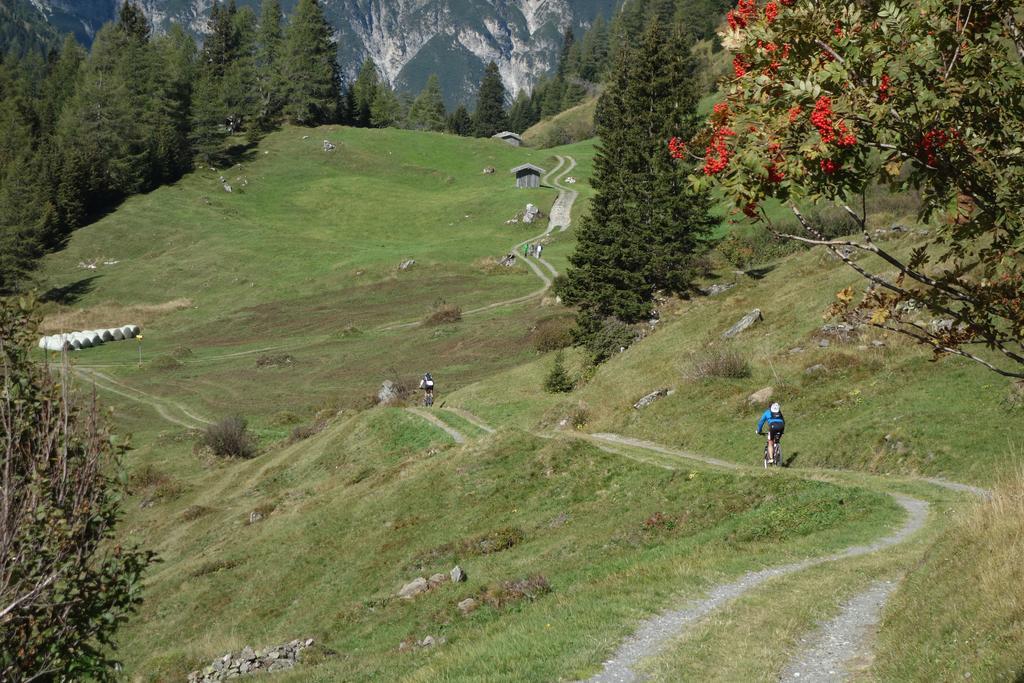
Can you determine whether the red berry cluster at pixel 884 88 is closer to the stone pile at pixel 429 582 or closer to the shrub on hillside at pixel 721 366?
the stone pile at pixel 429 582

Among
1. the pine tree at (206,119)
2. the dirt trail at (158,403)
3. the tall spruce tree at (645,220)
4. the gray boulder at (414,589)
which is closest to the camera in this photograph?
the gray boulder at (414,589)

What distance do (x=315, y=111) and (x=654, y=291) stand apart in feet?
448

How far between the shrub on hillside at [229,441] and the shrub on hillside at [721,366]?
3143 cm

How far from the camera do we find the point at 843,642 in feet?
41.2

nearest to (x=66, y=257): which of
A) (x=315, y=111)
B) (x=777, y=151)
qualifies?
(x=315, y=111)

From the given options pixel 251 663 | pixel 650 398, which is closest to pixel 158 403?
pixel 650 398

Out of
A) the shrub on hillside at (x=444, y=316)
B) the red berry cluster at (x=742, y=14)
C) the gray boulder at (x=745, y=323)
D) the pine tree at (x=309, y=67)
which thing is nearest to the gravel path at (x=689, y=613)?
the red berry cluster at (x=742, y=14)

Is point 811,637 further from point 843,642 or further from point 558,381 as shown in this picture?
point 558,381

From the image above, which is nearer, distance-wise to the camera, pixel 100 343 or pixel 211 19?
pixel 100 343

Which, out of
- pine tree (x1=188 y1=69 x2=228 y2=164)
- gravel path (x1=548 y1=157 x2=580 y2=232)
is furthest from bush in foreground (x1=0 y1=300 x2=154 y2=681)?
pine tree (x1=188 y1=69 x2=228 y2=164)

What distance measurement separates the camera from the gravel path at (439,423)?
140 ft

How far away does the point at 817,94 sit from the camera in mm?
7160

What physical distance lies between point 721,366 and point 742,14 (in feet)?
101

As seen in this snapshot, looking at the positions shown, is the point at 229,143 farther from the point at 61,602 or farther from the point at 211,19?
the point at 61,602
